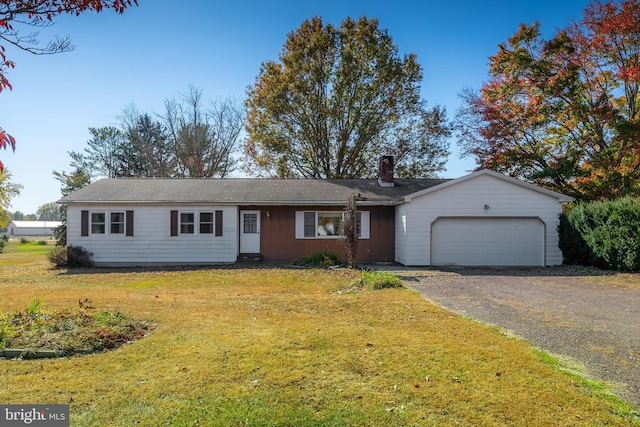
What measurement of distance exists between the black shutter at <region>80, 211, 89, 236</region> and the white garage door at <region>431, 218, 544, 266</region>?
1402cm

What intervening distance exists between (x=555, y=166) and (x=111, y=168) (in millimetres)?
37449

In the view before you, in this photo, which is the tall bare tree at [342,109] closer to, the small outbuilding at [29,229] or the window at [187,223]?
the window at [187,223]

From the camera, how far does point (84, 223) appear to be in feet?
53.4

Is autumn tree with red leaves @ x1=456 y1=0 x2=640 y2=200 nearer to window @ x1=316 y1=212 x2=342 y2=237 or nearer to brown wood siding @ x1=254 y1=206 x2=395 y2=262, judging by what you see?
→ brown wood siding @ x1=254 y1=206 x2=395 y2=262

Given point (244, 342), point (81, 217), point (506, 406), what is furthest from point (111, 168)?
point (506, 406)

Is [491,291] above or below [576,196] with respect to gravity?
below

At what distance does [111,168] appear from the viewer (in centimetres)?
3875

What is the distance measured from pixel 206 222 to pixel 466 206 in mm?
10589

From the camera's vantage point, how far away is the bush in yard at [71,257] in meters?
15.9

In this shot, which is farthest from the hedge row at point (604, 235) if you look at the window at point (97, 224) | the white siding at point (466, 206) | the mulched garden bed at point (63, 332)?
Result: the window at point (97, 224)

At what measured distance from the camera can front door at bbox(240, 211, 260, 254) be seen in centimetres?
1716

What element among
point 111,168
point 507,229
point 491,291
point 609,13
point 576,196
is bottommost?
point 491,291

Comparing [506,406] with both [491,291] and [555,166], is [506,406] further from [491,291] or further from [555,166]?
[555,166]

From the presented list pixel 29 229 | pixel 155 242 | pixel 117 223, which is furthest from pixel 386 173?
pixel 29 229
